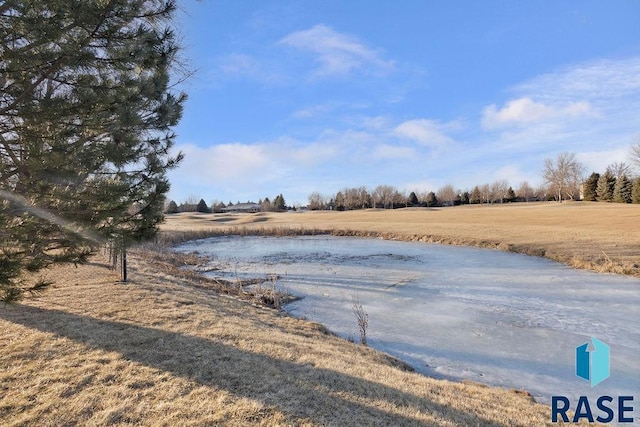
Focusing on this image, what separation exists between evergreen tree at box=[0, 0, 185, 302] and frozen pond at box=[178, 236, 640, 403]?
546cm

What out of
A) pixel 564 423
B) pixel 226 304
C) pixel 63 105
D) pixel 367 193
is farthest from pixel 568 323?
pixel 367 193

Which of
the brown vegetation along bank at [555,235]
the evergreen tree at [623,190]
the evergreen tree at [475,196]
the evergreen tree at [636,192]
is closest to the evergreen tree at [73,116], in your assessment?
the brown vegetation along bank at [555,235]

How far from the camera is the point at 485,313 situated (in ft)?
29.1

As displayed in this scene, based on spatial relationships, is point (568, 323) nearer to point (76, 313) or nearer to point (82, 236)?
point (82, 236)

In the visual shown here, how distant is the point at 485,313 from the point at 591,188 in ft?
201

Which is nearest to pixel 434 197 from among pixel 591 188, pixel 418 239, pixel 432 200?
pixel 432 200

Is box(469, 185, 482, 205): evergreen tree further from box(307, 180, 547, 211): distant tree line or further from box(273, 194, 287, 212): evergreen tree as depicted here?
box(273, 194, 287, 212): evergreen tree

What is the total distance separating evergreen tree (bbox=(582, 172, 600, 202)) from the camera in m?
54.3

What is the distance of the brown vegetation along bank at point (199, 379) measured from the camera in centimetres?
329

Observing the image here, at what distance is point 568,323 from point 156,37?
379 inches

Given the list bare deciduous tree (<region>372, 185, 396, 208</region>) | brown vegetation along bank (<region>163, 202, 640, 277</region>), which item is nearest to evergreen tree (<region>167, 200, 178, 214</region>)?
brown vegetation along bank (<region>163, 202, 640, 277</region>)

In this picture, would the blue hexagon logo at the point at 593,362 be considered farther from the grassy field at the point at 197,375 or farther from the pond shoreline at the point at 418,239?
the pond shoreline at the point at 418,239

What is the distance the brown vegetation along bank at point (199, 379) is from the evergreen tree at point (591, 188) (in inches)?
2535

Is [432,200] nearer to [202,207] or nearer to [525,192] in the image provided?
[525,192]
